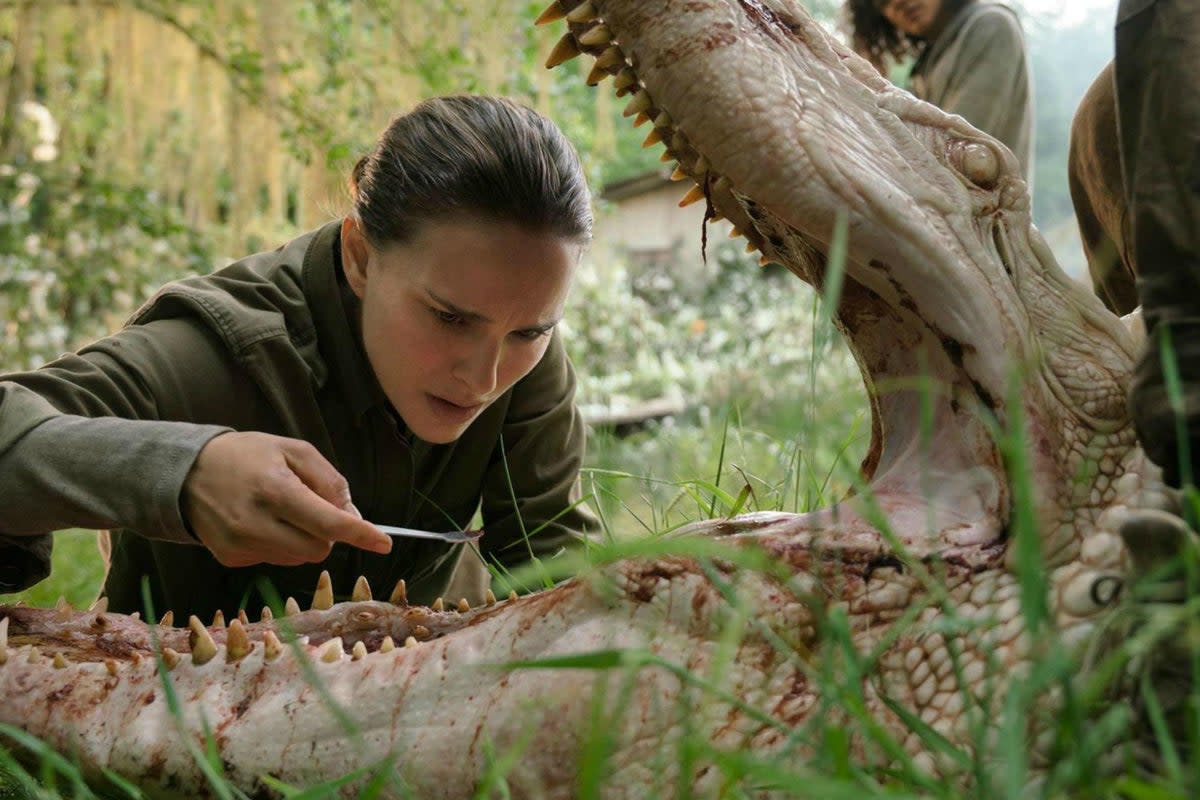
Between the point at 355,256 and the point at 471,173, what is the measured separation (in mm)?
A: 388

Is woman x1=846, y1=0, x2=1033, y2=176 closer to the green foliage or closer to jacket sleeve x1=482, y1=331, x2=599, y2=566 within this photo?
jacket sleeve x1=482, y1=331, x2=599, y2=566

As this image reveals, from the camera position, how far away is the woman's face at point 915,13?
4723 mm

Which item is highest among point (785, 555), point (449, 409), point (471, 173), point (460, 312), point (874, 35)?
point (874, 35)

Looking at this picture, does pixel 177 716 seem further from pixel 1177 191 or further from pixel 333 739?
pixel 1177 191

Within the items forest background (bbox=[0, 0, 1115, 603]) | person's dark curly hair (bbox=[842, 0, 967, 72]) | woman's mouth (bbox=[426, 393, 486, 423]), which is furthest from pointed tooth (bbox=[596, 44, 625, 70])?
person's dark curly hair (bbox=[842, 0, 967, 72])

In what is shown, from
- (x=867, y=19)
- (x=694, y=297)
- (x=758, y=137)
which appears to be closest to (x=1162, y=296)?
(x=758, y=137)

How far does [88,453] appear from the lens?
6.53 feet

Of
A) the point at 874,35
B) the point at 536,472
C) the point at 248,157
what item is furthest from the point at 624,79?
the point at 248,157

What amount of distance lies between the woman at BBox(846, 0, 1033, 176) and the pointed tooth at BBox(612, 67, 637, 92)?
2.76 m

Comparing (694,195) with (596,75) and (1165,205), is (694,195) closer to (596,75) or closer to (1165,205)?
(596,75)

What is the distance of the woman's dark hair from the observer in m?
2.43

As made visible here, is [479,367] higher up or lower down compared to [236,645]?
higher up

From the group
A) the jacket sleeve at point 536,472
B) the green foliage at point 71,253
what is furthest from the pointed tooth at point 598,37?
the green foliage at point 71,253

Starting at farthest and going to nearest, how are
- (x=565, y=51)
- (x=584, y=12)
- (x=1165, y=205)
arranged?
1. (x=565, y=51)
2. (x=584, y=12)
3. (x=1165, y=205)
